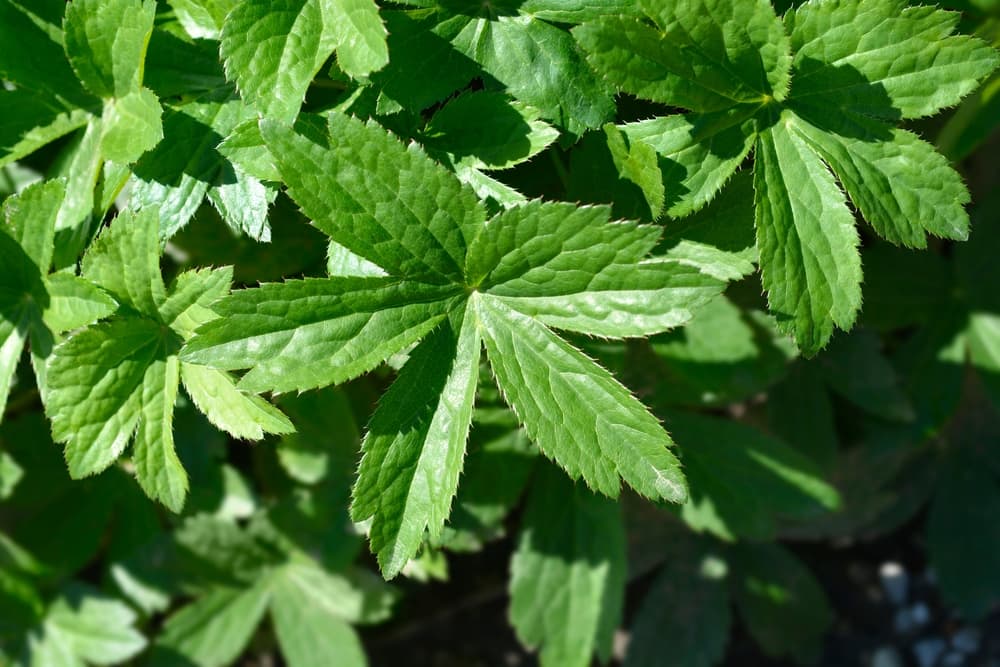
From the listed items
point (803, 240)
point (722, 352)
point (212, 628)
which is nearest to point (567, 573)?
point (722, 352)

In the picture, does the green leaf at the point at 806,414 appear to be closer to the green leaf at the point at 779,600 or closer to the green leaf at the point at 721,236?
the green leaf at the point at 779,600

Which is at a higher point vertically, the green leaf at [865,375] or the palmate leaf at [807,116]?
the palmate leaf at [807,116]

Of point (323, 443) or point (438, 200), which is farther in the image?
point (323, 443)

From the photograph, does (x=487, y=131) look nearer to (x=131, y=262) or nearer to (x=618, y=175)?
(x=618, y=175)

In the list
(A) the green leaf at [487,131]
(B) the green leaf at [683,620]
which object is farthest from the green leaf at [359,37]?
(B) the green leaf at [683,620]

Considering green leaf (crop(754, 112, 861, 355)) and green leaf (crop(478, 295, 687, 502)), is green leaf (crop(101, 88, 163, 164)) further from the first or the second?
green leaf (crop(754, 112, 861, 355))

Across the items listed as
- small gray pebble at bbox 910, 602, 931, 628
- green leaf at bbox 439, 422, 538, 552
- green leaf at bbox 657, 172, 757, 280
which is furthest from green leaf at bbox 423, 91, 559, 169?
small gray pebble at bbox 910, 602, 931, 628
